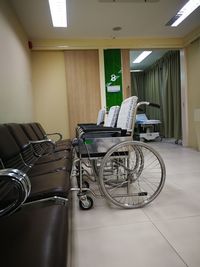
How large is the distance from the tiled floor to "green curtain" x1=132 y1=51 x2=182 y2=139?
4597mm

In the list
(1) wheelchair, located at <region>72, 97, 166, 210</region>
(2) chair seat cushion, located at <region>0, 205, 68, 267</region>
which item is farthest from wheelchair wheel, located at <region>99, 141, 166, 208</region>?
(2) chair seat cushion, located at <region>0, 205, 68, 267</region>

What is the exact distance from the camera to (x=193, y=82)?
201 inches

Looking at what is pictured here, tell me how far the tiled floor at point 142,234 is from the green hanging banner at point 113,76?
3363 mm

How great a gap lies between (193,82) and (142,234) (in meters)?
4.50

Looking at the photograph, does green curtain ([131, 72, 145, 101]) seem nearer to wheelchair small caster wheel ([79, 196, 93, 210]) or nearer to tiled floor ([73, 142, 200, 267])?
tiled floor ([73, 142, 200, 267])

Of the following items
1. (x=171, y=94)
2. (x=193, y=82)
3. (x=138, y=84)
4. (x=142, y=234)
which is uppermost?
(x=138, y=84)

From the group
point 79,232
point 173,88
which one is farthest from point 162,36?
point 79,232

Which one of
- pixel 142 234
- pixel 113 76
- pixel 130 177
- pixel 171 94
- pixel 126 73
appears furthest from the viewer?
pixel 171 94

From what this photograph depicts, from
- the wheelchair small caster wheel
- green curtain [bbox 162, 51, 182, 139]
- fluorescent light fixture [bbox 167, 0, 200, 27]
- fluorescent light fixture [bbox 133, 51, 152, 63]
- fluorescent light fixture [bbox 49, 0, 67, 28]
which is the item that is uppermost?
fluorescent light fixture [bbox 133, 51, 152, 63]

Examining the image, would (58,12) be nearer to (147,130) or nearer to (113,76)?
(113,76)

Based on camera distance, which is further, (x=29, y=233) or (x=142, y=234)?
(x=142, y=234)

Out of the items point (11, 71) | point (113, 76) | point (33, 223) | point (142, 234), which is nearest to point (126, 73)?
point (113, 76)

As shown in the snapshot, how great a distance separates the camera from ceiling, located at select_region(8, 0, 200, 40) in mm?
3520

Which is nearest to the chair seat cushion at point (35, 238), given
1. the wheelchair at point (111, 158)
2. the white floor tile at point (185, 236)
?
the white floor tile at point (185, 236)
